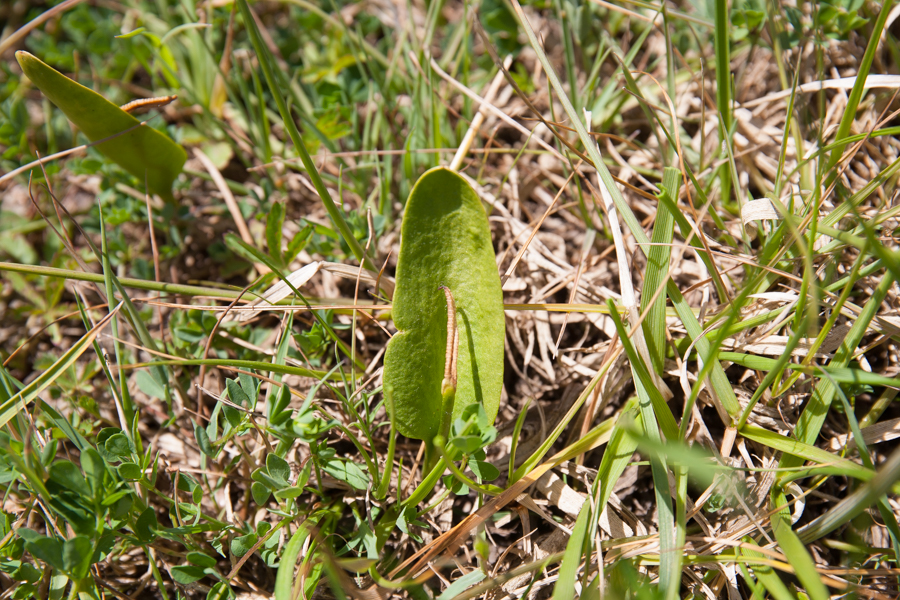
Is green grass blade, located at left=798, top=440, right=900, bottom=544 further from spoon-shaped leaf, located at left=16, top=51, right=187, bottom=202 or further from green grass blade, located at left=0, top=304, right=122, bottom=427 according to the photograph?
spoon-shaped leaf, located at left=16, top=51, right=187, bottom=202

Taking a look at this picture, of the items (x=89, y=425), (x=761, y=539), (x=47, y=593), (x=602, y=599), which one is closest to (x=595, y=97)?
(x=761, y=539)

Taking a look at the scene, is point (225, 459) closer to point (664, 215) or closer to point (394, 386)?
point (394, 386)

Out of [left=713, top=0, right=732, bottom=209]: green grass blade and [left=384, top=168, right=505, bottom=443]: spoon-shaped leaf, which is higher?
[left=713, top=0, right=732, bottom=209]: green grass blade

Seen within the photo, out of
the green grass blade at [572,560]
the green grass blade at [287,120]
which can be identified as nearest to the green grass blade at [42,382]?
the green grass blade at [287,120]

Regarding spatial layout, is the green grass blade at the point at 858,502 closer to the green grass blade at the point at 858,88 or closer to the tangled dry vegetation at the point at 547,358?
the tangled dry vegetation at the point at 547,358

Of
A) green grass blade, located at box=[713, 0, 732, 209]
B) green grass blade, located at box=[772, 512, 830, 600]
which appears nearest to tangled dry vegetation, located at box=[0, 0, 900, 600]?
green grass blade, located at box=[772, 512, 830, 600]

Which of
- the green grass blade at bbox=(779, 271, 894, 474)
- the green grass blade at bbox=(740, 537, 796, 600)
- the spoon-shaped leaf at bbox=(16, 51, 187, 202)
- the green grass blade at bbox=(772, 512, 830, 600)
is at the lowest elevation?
the green grass blade at bbox=(740, 537, 796, 600)

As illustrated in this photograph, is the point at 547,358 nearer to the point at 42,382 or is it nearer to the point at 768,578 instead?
the point at 768,578
